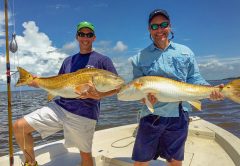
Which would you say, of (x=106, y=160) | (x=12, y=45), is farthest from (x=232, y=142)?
(x=12, y=45)

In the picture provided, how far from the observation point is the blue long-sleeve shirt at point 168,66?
4039mm

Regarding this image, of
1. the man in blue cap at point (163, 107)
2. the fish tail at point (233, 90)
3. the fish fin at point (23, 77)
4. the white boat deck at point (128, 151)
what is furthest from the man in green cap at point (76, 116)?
the fish tail at point (233, 90)

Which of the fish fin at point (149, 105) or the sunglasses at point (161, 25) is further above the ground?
the sunglasses at point (161, 25)

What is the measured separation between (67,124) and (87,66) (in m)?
1.00

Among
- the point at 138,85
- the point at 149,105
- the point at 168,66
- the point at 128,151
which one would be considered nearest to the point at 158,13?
the point at 168,66

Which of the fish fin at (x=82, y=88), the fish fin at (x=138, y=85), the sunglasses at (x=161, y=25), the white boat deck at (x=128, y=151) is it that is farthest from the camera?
the white boat deck at (x=128, y=151)

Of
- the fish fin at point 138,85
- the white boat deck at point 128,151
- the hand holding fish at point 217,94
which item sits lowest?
the white boat deck at point 128,151

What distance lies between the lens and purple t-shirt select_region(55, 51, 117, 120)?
480cm

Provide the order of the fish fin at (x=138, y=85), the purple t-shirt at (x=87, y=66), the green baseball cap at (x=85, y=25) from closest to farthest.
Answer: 1. the fish fin at (x=138, y=85)
2. the purple t-shirt at (x=87, y=66)
3. the green baseball cap at (x=85, y=25)

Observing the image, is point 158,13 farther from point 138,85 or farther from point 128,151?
point 128,151

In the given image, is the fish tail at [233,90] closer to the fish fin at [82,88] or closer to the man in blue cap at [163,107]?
the man in blue cap at [163,107]

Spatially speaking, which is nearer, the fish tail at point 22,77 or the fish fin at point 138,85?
the fish fin at point 138,85

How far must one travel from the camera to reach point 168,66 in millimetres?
4055

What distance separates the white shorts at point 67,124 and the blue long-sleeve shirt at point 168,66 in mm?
1166
